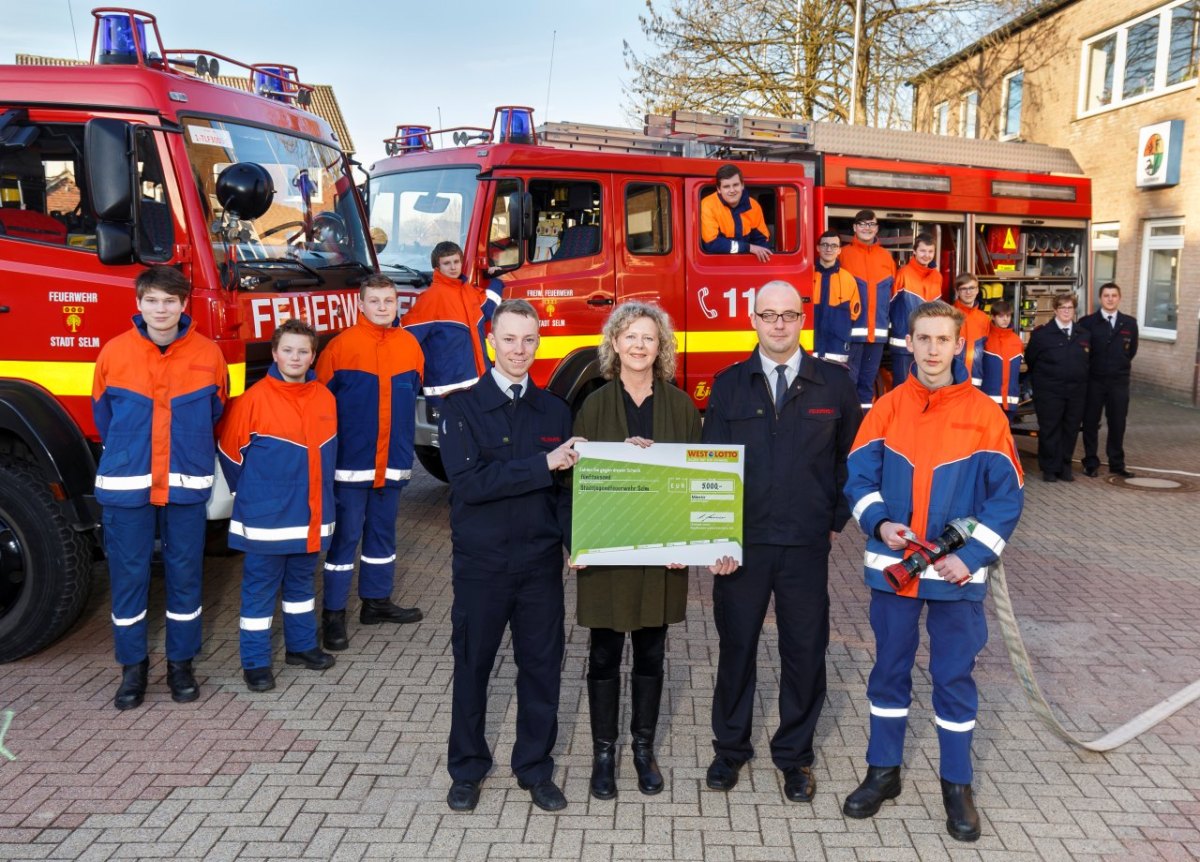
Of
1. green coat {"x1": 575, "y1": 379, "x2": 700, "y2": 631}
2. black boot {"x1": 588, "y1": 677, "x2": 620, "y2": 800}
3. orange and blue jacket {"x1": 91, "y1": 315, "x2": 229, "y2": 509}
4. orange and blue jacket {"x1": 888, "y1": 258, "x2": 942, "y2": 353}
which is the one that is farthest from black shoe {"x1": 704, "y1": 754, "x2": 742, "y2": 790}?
orange and blue jacket {"x1": 888, "y1": 258, "x2": 942, "y2": 353}

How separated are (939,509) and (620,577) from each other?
1.10m

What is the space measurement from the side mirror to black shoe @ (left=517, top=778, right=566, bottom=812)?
2.99m

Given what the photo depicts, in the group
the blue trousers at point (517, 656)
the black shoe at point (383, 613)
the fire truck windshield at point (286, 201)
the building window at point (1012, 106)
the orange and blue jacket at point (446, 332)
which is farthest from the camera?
the building window at point (1012, 106)

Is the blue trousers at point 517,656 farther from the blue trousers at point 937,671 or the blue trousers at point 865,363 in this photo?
the blue trousers at point 865,363

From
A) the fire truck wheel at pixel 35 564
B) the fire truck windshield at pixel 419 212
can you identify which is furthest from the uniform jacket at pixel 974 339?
the fire truck wheel at pixel 35 564

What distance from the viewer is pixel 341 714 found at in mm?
4387

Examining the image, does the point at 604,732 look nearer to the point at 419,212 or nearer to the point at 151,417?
the point at 151,417

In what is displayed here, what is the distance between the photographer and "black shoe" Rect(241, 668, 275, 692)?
4.62 metres

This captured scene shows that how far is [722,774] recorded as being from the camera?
3.75 metres

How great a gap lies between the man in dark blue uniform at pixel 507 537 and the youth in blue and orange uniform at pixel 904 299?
6.19 metres

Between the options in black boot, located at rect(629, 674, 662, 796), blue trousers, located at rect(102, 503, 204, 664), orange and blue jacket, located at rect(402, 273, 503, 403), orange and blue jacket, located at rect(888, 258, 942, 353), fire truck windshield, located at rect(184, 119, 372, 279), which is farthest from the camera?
orange and blue jacket, located at rect(888, 258, 942, 353)

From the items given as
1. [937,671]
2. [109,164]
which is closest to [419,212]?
[109,164]

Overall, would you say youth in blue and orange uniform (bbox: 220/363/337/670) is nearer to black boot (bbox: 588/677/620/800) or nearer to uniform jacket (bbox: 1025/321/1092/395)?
black boot (bbox: 588/677/620/800)

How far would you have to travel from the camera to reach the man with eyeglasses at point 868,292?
8.64m
